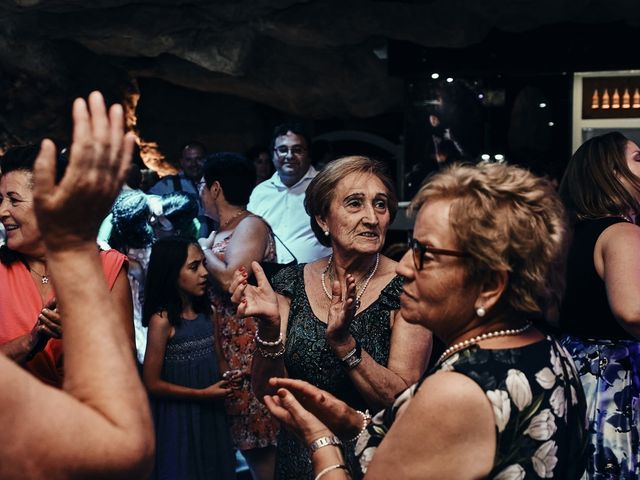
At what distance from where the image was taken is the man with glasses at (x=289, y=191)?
6.11m

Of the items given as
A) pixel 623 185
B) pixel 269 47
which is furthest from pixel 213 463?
pixel 269 47

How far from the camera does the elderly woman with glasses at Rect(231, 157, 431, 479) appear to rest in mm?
2756

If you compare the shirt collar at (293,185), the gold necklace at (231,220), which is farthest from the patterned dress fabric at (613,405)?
the shirt collar at (293,185)

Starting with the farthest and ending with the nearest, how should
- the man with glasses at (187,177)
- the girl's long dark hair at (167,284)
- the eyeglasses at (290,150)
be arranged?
the man with glasses at (187,177) < the eyeglasses at (290,150) < the girl's long dark hair at (167,284)

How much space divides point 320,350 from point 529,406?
122 centimetres

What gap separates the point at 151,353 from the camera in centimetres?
442

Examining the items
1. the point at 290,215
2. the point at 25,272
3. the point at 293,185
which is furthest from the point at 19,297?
the point at 293,185

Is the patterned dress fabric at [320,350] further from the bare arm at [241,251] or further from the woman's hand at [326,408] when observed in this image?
the bare arm at [241,251]

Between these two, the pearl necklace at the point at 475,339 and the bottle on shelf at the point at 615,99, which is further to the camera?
the bottle on shelf at the point at 615,99

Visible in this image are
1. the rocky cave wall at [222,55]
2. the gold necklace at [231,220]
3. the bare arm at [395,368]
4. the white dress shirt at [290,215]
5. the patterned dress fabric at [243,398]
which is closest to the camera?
the bare arm at [395,368]

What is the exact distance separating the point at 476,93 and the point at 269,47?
2047 millimetres

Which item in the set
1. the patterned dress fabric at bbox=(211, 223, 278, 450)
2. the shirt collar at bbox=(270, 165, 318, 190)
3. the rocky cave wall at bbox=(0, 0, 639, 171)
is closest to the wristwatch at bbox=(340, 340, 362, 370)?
the patterned dress fabric at bbox=(211, 223, 278, 450)

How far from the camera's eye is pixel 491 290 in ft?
6.31

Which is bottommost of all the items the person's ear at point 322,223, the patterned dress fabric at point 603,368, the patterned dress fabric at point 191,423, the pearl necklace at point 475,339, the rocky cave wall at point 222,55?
the patterned dress fabric at point 191,423
